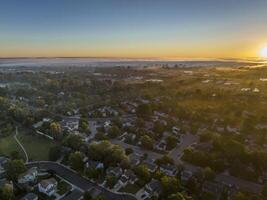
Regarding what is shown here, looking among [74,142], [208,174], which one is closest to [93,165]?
[74,142]

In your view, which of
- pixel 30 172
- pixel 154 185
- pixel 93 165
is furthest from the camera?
pixel 93 165

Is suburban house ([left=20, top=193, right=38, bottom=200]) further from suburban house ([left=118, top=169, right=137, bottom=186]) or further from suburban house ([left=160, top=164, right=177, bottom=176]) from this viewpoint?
suburban house ([left=160, top=164, right=177, bottom=176])

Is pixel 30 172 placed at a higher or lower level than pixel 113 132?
lower

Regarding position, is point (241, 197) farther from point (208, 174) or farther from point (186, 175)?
point (186, 175)

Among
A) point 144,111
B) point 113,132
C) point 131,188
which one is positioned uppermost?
point 144,111

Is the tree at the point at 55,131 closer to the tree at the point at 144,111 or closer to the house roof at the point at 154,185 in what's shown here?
the tree at the point at 144,111

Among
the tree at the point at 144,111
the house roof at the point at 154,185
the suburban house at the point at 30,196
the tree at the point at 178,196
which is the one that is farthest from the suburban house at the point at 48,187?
the tree at the point at 144,111
